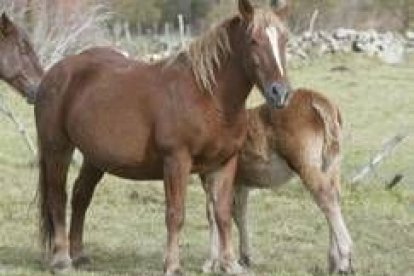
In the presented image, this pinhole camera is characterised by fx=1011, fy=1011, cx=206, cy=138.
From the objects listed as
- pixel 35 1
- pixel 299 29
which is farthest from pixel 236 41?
pixel 299 29

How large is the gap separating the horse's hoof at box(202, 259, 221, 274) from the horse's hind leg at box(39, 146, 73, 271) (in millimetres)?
1087

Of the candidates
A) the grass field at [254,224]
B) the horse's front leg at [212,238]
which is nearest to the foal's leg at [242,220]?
the grass field at [254,224]

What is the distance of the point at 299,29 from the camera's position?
112 ft

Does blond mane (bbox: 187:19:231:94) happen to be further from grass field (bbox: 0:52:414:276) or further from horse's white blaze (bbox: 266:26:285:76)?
grass field (bbox: 0:52:414:276)

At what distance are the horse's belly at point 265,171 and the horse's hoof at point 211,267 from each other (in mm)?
818

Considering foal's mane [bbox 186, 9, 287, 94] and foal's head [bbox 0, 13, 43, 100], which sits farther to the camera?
foal's head [bbox 0, 13, 43, 100]

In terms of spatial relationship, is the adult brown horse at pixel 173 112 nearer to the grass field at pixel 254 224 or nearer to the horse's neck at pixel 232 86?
the horse's neck at pixel 232 86

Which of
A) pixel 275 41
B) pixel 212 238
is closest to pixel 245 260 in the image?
pixel 212 238

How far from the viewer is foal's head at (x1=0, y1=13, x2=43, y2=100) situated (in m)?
8.81

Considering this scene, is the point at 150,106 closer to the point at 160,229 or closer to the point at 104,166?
the point at 104,166

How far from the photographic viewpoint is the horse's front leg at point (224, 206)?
768 centimetres

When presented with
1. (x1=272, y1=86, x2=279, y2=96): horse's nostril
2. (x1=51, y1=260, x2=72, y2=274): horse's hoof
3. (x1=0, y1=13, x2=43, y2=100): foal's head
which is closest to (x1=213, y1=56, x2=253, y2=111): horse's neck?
(x1=272, y1=86, x2=279, y2=96): horse's nostril

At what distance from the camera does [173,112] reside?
23.9ft

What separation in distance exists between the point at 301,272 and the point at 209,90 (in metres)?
1.73
